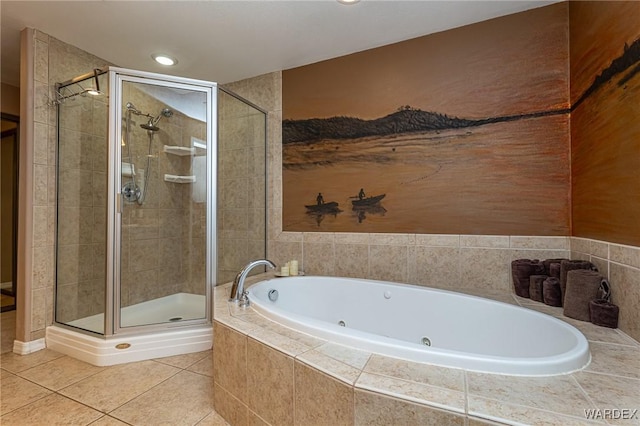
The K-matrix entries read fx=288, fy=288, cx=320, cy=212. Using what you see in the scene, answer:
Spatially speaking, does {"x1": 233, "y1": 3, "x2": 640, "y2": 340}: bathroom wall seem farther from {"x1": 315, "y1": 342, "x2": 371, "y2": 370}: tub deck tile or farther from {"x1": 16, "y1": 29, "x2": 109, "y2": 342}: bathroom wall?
{"x1": 16, "y1": 29, "x2": 109, "y2": 342}: bathroom wall

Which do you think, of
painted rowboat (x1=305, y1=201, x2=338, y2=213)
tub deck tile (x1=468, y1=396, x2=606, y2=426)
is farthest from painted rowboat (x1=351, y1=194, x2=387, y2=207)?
tub deck tile (x1=468, y1=396, x2=606, y2=426)

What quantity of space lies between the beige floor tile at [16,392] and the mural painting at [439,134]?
69.9 inches

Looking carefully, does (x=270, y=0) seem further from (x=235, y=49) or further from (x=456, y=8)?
(x=456, y=8)

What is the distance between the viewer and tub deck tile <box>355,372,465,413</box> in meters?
0.71

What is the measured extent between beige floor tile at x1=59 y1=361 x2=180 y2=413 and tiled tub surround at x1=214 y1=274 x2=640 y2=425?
26.4 inches

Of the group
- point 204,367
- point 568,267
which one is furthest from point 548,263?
point 204,367

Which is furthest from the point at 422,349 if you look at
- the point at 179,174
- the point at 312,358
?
A: the point at 179,174

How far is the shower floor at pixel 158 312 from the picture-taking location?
1.97 meters

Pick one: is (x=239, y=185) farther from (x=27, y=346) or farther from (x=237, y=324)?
(x=27, y=346)

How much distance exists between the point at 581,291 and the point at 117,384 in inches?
94.5

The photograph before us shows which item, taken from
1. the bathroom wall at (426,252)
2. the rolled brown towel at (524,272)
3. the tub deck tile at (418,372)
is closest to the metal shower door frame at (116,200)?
the bathroom wall at (426,252)

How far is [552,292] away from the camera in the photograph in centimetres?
150

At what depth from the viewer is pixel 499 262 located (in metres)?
1.85

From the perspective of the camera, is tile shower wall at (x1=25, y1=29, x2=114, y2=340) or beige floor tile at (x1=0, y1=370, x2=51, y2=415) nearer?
beige floor tile at (x1=0, y1=370, x2=51, y2=415)
